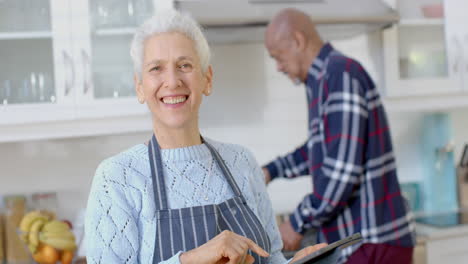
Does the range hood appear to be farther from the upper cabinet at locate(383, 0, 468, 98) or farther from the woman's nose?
the woman's nose

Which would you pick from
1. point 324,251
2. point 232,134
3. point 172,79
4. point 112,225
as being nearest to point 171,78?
point 172,79

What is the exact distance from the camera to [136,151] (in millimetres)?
1047

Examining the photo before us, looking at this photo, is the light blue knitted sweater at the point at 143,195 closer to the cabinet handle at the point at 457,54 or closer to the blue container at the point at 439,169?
the cabinet handle at the point at 457,54

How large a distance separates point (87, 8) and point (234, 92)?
0.77 meters

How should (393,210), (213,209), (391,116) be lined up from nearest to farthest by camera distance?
(213,209), (393,210), (391,116)

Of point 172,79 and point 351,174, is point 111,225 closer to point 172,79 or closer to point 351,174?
point 172,79

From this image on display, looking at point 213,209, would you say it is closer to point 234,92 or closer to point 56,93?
point 56,93

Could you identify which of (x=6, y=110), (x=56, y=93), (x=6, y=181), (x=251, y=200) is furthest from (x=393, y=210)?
(x=6, y=181)

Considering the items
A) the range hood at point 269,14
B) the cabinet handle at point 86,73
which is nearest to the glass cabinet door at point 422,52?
the range hood at point 269,14

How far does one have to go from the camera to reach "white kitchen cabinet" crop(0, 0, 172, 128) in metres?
1.96

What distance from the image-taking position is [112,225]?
920mm

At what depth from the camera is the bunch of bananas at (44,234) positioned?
6.23 ft

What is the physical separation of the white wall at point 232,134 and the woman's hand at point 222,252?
1.52 meters

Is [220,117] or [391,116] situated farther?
[391,116]
